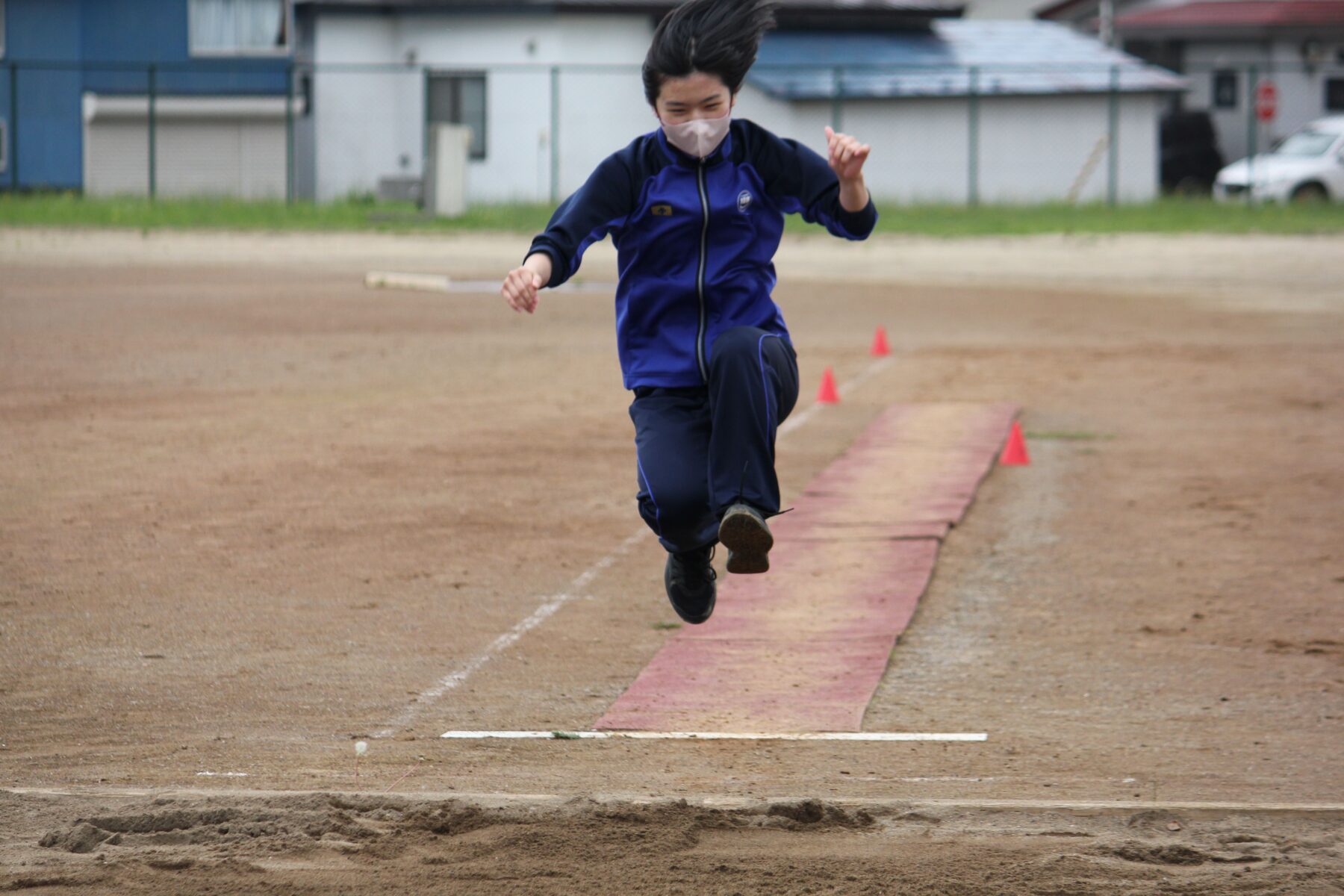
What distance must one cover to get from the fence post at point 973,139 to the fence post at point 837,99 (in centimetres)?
258

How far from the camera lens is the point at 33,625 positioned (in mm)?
6789

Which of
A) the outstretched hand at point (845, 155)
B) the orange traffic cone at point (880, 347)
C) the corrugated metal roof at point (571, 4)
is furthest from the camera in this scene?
the corrugated metal roof at point (571, 4)

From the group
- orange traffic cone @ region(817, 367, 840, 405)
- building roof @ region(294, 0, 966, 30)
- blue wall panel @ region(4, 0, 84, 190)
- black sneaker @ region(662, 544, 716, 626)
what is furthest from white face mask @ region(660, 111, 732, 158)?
blue wall panel @ region(4, 0, 84, 190)

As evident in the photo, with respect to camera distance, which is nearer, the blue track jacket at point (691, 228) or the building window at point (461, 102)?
the blue track jacket at point (691, 228)

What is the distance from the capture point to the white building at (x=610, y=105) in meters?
35.3

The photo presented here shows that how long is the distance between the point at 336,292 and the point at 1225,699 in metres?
16.2

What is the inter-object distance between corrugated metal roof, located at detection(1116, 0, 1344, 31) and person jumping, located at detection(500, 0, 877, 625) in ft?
136

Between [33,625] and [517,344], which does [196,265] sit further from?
[33,625]

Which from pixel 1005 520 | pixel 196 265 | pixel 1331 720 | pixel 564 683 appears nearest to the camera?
pixel 1331 720

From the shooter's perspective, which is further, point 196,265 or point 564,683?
point 196,265

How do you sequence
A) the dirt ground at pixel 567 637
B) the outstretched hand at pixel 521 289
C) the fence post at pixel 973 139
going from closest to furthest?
the dirt ground at pixel 567 637, the outstretched hand at pixel 521 289, the fence post at pixel 973 139

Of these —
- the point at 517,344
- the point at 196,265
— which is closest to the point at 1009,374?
the point at 517,344

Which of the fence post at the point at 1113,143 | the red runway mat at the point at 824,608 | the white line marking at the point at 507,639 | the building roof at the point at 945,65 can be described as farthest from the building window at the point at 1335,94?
the white line marking at the point at 507,639

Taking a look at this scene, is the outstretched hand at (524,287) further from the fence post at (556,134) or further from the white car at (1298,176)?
the white car at (1298,176)
